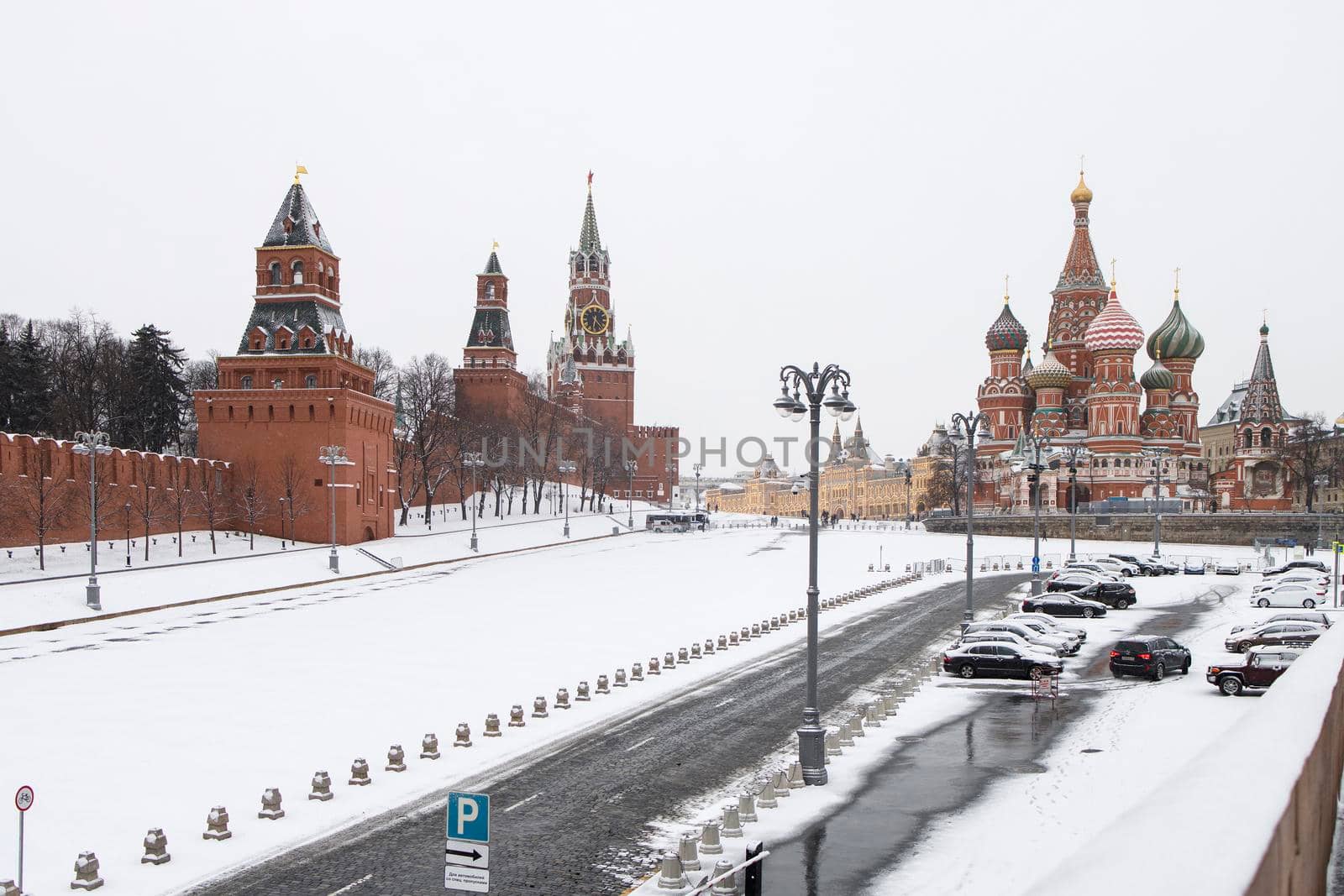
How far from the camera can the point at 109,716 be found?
2195 cm

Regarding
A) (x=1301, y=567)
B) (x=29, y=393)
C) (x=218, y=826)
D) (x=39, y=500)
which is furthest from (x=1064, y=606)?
(x=29, y=393)

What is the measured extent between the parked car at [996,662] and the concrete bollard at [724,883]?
1531cm

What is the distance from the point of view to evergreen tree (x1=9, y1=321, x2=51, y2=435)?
63.6 metres

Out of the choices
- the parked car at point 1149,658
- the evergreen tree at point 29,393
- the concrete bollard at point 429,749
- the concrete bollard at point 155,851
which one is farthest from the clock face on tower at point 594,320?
the concrete bollard at point 155,851

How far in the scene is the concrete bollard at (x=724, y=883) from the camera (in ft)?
41.3

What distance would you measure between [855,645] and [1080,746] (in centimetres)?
1368

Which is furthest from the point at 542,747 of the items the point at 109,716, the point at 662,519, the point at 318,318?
the point at 662,519

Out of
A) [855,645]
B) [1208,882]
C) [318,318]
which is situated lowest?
[855,645]

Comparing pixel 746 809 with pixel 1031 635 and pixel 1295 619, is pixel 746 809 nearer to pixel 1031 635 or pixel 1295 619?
pixel 1031 635

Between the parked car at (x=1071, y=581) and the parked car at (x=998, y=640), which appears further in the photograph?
the parked car at (x=1071, y=581)

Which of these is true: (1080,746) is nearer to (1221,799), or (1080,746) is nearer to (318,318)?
(1221,799)

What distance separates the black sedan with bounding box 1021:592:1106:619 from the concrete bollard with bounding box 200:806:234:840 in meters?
31.1

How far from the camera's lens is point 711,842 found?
13930 mm

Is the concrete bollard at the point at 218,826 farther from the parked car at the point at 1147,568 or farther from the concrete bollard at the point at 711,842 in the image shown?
the parked car at the point at 1147,568
